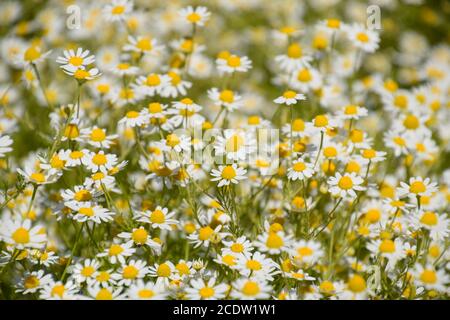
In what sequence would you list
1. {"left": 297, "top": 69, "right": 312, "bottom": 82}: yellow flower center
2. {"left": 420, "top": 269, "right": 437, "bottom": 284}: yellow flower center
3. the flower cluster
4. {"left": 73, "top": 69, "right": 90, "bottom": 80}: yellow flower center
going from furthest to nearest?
{"left": 297, "top": 69, "right": 312, "bottom": 82}: yellow flower center
{"left": 73, "top": 69, "right": 90, "bottom": 80}: yellow flower center
the flower cluster
{"left": 420, "top": 269, "right": 437, "bottom": 284}: yellow flower center

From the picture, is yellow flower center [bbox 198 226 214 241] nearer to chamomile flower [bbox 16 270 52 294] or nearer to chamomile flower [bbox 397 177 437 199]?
chamomile flower [bbox 16 270 52 294]

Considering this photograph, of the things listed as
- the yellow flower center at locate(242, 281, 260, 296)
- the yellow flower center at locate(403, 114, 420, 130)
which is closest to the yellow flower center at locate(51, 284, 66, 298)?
the yellow flower center at locate(242, 281, 260, 296)

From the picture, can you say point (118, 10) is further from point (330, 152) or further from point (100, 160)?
point (330, 152)

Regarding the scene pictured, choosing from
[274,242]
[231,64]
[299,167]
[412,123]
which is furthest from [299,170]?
[412,123]

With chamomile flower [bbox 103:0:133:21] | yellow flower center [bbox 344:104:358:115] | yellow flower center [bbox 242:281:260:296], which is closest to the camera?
yellow flower center [bbox 242:281:260:296]

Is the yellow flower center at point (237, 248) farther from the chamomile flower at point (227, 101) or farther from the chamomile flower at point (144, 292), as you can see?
the chamomile flower at point (227, 101)

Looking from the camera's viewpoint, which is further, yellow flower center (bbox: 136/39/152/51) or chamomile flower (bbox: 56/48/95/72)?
yellow flower center (bbox: 136/39/152/51)

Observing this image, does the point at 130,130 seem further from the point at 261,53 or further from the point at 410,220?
the point at 261,53

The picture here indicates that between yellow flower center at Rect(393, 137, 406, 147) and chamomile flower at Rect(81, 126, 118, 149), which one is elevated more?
chamomile flower at Rect(81, 126, 118, 149)

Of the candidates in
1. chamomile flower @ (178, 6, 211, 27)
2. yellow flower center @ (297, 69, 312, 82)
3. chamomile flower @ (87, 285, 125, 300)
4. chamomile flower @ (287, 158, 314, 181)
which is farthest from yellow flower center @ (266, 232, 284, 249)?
chamomile flower @ (178, 6, 211, 27)

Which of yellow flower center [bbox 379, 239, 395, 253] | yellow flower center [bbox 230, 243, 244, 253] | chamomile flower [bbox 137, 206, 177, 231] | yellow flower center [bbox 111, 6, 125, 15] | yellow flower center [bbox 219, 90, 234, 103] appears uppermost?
yellow flower center [bbox 111, 6, 125, 15]
